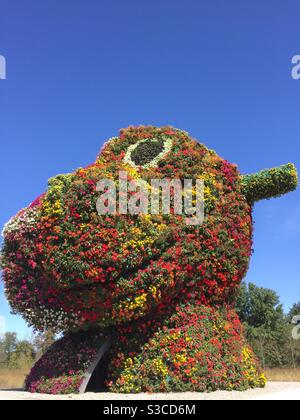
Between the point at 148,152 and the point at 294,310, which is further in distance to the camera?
the point at 294,310

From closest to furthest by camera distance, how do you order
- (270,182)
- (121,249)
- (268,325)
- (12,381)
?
(121,249) → (270,182) → (12,381) → (268,325)

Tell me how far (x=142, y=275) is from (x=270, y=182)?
16.4ft

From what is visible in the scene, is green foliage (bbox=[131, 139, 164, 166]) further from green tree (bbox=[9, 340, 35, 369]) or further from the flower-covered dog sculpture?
green tree (bbox=[9, 340, 35, 369])

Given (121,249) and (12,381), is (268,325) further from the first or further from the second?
(121,249)

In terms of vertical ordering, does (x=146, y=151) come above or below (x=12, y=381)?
above

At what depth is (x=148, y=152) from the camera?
13.2 m

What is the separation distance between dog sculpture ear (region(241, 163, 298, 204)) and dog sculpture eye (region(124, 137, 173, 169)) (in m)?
2.57

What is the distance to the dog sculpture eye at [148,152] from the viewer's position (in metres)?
13.0

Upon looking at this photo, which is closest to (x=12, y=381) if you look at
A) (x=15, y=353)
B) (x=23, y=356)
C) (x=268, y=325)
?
(x=23, y=356)

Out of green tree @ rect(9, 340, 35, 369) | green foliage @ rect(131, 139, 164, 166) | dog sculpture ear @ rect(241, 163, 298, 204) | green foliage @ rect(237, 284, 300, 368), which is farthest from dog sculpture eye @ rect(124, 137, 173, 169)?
green foliage @ rect(237, 284, 300, 368)

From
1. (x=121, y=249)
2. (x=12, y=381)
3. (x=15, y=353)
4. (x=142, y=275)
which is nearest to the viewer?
(x=121, y=249)

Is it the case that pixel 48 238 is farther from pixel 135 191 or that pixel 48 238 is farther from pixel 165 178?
pixel 165 178
